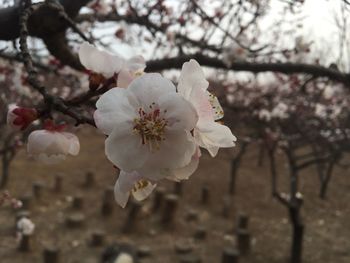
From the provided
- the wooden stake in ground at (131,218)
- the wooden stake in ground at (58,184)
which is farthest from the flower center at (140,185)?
the wooden stake in ground at (58,184)

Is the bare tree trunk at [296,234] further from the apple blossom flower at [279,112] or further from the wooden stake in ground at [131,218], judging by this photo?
the wooden stake in ground at [131,218]

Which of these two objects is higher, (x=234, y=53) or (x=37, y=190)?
(x=234, y=53)

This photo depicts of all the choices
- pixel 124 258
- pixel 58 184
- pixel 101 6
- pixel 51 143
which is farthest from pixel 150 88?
pixel 58 184

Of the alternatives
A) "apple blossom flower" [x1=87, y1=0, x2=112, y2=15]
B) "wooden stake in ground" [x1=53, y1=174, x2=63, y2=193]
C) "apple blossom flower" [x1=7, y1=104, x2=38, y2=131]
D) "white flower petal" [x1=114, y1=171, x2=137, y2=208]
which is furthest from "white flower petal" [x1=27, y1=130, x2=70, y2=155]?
"wooden stake in ground" [x1=53, y1=174, x2=63, y2=193]

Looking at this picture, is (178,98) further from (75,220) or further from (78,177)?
(78,177)

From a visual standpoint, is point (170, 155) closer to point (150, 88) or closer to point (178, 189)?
point (150, 88)

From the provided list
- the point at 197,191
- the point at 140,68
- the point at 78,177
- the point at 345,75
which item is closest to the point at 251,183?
the point at 197,191

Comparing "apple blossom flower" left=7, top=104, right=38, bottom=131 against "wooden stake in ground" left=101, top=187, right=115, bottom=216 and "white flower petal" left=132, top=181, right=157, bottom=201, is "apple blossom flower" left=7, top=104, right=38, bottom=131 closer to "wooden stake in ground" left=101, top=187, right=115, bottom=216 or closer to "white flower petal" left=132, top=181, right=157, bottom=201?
"white flower petal" left=132, top=181, right=157, bottom=201
